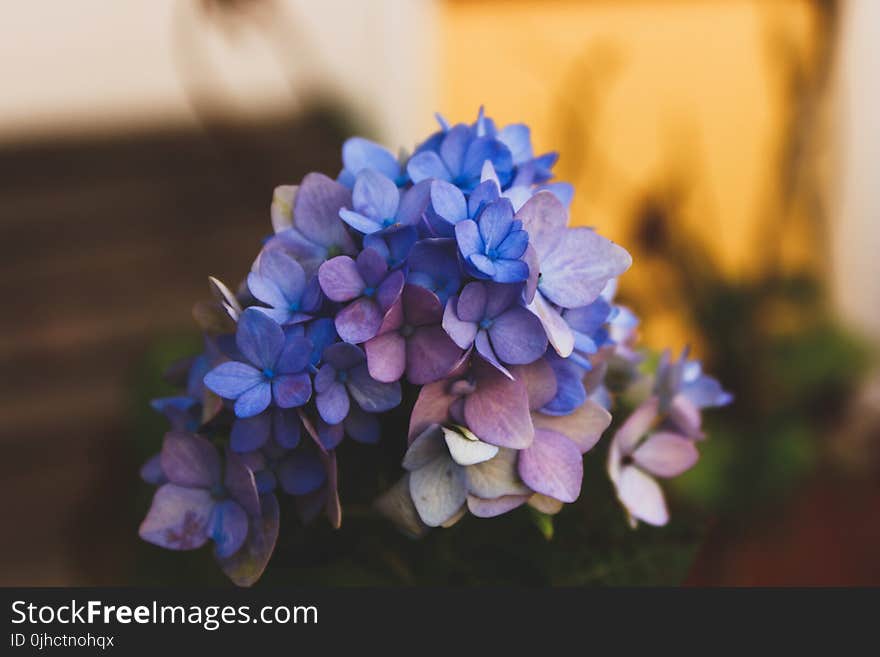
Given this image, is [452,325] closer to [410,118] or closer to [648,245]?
[648,245]

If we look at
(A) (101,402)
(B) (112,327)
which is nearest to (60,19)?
(B) (112,327)

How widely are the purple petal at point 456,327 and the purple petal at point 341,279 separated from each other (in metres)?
0.04

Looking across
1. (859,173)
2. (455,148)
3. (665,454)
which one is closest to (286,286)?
(455,148)

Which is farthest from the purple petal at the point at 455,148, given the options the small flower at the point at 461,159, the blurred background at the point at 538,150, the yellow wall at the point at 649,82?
the yellow wall at the point at 649,82

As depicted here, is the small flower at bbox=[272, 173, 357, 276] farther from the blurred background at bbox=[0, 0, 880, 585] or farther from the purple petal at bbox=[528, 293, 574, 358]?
the blurred background at bbox=[0, 0, 880, 585]

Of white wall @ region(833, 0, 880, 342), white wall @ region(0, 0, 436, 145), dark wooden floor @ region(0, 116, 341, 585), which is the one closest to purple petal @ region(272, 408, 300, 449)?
dark wooden floor @ region(0, 116, 341, 585)

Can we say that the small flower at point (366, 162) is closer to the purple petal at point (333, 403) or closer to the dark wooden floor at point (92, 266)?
the purple petal at point (333, 403)

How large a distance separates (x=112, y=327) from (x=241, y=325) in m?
1.87

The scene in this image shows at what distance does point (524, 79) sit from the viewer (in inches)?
95.1

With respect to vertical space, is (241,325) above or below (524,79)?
below

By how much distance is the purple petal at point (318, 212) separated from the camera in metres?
0.44

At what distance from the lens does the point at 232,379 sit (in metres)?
0.40

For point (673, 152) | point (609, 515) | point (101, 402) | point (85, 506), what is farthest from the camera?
point (673, 152)

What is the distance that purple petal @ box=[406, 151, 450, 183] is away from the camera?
0.44 m
